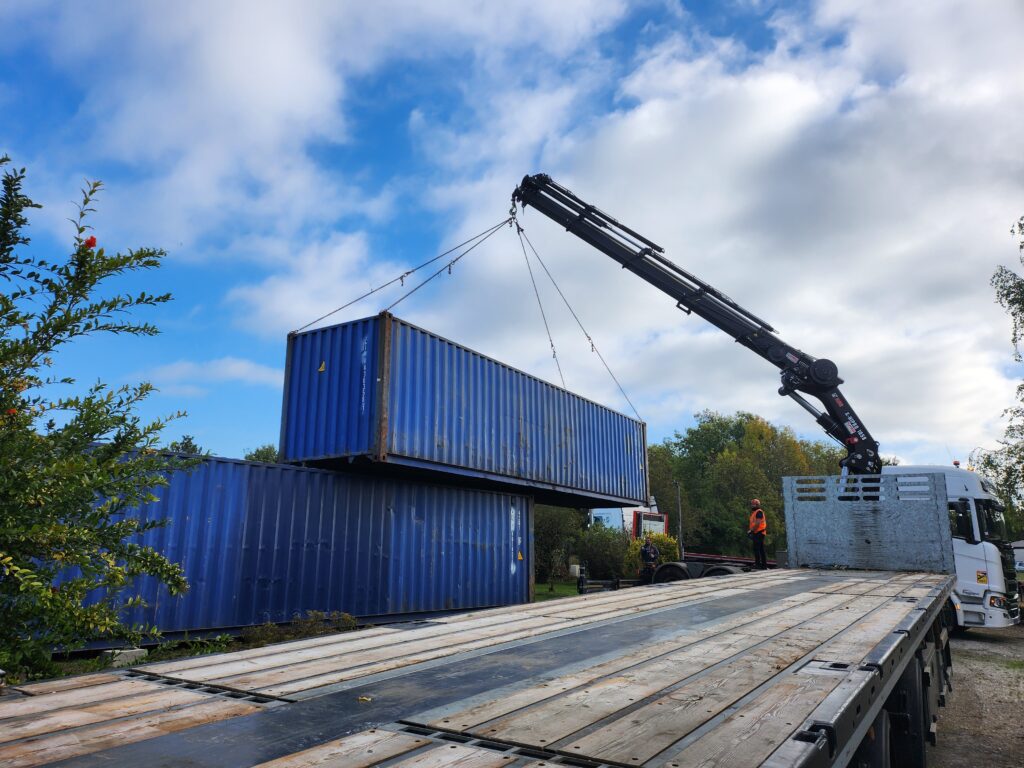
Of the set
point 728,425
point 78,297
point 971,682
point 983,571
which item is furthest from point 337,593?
point 728,425

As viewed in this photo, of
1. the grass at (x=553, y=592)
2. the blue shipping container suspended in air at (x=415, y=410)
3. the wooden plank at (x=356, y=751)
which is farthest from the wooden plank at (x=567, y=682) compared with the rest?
the grass at (x=553, y=592)

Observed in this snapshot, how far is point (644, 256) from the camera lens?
1499cm

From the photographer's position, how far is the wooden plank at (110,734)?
1.84 meters

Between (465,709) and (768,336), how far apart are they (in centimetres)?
1412

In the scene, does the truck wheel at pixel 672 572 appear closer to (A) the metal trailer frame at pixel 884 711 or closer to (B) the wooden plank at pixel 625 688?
(A) the metal trailer frame at pixel 884 711

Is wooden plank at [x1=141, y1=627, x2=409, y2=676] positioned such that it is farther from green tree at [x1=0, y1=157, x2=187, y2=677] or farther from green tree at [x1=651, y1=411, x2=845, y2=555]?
green tree at [x1=651, y1=411, x2=845, y2=555]

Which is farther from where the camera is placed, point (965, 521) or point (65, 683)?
point (965, 521)

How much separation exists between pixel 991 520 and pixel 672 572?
5.68 m

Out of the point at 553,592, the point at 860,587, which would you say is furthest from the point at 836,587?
the point at 553,592

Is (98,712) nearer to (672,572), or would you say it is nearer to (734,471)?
(672,572)

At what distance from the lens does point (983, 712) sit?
7402mm

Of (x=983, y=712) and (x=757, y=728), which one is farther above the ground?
(x=757, y=728)

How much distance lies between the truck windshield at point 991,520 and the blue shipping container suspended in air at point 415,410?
7660 mm

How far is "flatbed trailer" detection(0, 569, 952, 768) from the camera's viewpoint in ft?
6.16
